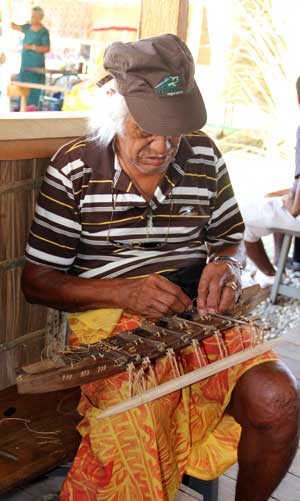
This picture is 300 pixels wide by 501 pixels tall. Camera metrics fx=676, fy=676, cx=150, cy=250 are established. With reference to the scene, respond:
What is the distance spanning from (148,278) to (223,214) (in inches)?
17.1

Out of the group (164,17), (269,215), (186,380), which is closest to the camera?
(186,380)

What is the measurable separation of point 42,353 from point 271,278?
262 cm

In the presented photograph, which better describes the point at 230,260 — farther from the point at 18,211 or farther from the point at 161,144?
the point at 18,211

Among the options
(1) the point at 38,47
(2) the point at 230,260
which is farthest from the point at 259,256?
(1) the point at 38,47

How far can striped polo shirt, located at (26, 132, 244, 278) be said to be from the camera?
1.80m

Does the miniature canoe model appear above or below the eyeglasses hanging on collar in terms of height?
below

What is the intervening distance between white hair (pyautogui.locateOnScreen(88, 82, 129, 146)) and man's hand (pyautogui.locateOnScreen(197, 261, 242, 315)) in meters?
0.45

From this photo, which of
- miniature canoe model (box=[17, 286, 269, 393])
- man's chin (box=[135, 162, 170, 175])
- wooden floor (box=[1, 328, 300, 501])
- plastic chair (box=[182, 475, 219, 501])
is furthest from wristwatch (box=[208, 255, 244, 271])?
wooden floor (box=[1, 328, 300, 501])

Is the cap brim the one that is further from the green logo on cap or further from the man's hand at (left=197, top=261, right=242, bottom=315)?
the man's hand at (left=197, top=261, right=242, bottom=315)

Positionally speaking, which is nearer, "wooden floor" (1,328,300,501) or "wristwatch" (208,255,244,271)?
"wristwatch" (208,255,244,271)

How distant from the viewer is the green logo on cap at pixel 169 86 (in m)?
1.75

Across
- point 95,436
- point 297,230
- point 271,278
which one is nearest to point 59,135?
point 95,436

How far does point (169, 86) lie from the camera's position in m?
1.76

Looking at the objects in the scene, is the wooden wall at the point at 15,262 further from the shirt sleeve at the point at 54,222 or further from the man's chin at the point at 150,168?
the man's chin at the point at 150,168
